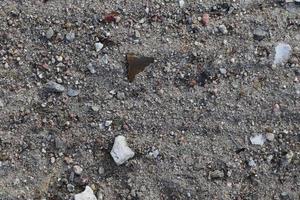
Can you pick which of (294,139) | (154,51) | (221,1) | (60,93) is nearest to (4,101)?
(60,93)

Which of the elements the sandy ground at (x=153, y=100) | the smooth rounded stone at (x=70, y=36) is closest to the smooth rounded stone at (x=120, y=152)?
the sandy ground at (x=153, y=100)

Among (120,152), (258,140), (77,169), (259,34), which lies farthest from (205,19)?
A: (77,169)

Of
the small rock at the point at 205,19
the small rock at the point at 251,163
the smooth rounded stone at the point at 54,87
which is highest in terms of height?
the small rock at the point at 205,19

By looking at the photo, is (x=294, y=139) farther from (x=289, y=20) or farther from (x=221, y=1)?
(x=221, y=1)

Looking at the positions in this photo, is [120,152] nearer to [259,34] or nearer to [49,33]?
[49,33]

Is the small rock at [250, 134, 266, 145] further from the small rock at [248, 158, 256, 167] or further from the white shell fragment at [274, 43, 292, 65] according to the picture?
the white shell fragment at [274, 43, 292, 65]

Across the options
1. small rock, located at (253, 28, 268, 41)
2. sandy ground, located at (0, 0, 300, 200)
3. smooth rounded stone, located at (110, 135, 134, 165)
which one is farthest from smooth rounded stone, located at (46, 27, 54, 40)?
small rock, located at (253, 28, 268, 41)

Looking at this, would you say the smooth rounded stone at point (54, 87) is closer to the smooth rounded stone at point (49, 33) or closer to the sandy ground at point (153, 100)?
the sandy ground at point (153, 100)
